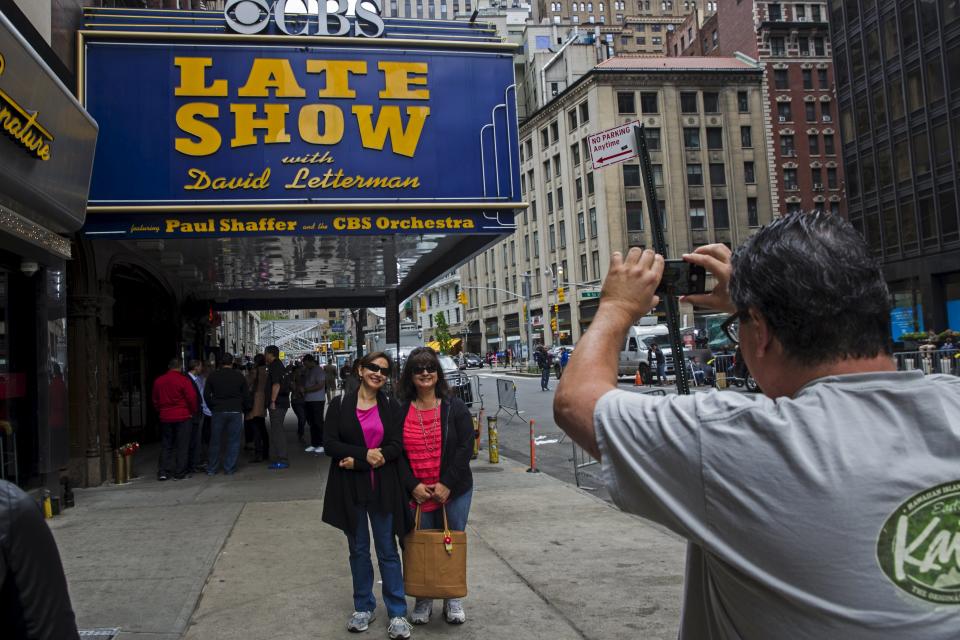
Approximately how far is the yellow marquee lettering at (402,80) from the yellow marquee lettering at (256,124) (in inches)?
50.0

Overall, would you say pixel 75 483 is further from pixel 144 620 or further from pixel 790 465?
pixel 790 465

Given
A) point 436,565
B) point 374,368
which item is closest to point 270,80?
point 374,368

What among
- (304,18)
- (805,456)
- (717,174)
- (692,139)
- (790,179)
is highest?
(692,139)

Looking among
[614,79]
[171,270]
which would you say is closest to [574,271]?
[614,79]

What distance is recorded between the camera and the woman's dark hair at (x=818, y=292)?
140 centimetres

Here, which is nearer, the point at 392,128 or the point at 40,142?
the point at 40,142

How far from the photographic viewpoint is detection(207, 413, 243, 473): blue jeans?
38.1ft

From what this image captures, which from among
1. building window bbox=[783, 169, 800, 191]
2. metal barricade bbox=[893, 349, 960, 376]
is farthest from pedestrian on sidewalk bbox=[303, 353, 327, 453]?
building window bbox=[783, 169, 800, 191]

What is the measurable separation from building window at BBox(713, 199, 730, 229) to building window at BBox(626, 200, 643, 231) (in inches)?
244

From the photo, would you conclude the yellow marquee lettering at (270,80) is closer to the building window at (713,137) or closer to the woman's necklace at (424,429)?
the woman's necklace at (424,429)

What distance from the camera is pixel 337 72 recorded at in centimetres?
930

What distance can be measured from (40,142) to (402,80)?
14.5ft

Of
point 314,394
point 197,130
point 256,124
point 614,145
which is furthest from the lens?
point 314,394

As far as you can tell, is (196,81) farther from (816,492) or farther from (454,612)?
(816,492)
